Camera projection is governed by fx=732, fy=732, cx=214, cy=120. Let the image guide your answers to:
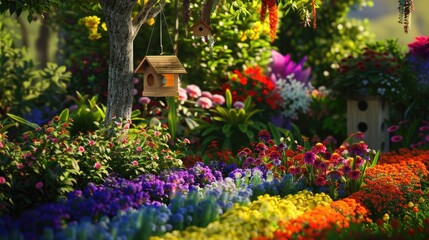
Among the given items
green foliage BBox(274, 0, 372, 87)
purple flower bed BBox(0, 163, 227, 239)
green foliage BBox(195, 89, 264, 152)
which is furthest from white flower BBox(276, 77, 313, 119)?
purple flower bed BBox(0, 163, 227, 239)

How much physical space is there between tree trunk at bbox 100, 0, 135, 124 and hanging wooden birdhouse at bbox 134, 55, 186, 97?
17 centimetres

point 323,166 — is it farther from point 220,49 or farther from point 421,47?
point 421,47

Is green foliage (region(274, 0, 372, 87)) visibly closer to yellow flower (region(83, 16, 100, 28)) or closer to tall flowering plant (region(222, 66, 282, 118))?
tall flowering plant (region(222, 66, 282, 118))

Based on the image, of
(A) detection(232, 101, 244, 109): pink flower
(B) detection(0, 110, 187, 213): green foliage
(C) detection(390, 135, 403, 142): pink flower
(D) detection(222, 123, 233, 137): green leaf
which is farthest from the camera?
(C) detection(390, 135, 403, 142): pink flower

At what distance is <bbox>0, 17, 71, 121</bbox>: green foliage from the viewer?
11.4m

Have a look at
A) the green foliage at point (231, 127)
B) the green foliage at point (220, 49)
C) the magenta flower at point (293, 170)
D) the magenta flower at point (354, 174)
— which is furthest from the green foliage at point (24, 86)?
the magenta flower at point (354, 174)

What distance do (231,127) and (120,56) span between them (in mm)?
2872

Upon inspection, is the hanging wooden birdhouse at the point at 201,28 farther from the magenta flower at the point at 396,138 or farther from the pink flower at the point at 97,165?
the magenta flower at the point at 396,138

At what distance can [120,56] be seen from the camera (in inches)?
283

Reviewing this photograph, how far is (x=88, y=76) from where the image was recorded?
1127 centimetres

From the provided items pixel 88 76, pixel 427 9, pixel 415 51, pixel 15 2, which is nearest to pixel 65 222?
pixel 15 2

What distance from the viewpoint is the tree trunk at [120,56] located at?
7098 millimetres

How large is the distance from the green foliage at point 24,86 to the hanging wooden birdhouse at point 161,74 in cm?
417

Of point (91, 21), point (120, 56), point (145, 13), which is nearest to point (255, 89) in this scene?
point (91, 21)
